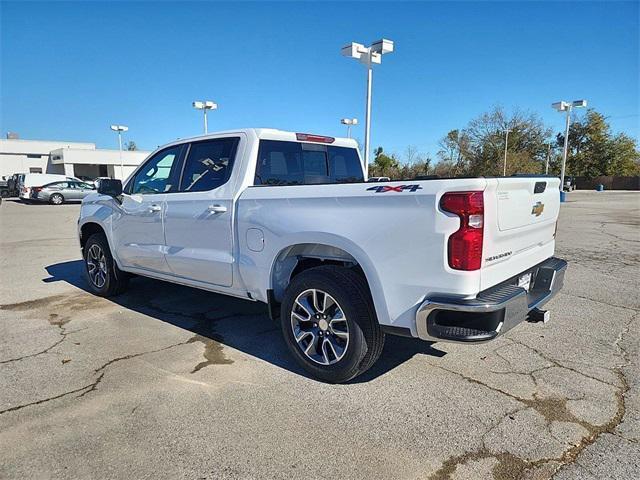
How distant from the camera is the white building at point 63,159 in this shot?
55000mm

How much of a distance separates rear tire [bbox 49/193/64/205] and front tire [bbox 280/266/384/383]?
1080 inches

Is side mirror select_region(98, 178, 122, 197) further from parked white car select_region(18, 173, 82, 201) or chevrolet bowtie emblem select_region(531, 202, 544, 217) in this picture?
parked white car select_region(18, 173, 82, 201)

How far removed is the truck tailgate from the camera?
2.74 m

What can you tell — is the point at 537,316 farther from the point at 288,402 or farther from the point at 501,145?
the point at 501,145

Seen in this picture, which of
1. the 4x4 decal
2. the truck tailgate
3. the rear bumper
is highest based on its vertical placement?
the 4x4 decal

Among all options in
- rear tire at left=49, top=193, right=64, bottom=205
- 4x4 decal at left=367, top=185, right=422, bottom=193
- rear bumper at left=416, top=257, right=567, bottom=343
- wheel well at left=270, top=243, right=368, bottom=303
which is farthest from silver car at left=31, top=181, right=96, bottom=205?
rear bumper at left=416, top=257, right=567, bottom=343

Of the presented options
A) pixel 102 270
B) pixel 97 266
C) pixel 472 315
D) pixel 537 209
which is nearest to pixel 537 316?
pixel 537 209

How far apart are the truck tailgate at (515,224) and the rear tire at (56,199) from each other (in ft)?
93.9

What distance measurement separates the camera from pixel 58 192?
Answer: 26062mm

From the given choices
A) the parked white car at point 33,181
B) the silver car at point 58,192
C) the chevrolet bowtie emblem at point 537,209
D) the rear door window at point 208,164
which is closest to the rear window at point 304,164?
the rear door window at point 208,164

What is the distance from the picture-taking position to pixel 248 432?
277cm

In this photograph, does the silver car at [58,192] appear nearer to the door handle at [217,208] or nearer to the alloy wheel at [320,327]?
the door handle at [217,208]

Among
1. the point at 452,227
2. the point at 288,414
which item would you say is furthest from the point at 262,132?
the point at 288,414

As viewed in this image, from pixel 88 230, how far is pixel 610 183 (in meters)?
70.1
